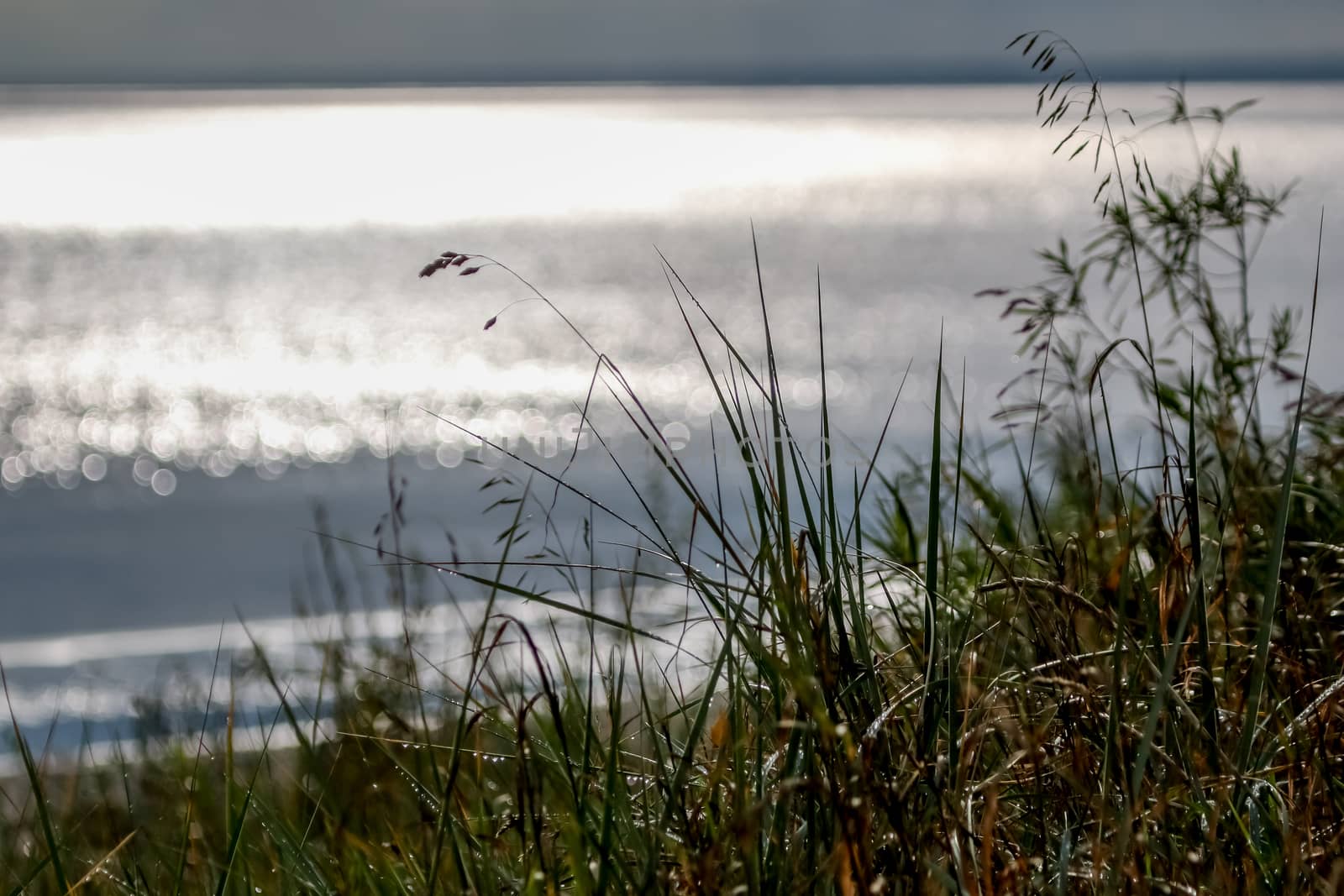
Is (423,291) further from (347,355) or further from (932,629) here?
(932,629)

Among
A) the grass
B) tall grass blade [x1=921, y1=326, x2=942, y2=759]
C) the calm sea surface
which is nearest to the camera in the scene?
the grass

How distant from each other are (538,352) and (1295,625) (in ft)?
45.2

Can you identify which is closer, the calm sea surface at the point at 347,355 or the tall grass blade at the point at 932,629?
the tall grass blade at the point at 932,629

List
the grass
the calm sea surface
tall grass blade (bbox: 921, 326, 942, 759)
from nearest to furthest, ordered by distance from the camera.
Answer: the grass, tall grass blade (bbox: 921, 326, 942, 759), the calm sea surface

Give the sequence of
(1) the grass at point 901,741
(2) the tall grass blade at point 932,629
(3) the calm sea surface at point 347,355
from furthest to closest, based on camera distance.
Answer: (3) the calm sea surface at point 347,355
(2) the tall grass blade at point 932,629
(1) the grass at point 901,741

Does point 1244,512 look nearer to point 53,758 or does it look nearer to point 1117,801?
point 1117,801

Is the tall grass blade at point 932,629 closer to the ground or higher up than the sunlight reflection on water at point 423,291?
closer to the ground

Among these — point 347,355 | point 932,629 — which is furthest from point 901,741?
point 347,355

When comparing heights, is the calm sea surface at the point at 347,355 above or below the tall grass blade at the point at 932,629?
above

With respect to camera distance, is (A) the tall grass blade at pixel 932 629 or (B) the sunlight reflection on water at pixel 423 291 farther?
(B) the sunlight reflection on water at pixel 423 291

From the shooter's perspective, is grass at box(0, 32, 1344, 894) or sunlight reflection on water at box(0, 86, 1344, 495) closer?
grass at box(0, 32, 1344, 894)

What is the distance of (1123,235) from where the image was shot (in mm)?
2285

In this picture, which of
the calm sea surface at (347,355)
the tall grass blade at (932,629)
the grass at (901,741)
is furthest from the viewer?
the calm sea surface at (347,355)

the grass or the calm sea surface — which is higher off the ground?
the calm sea surface
